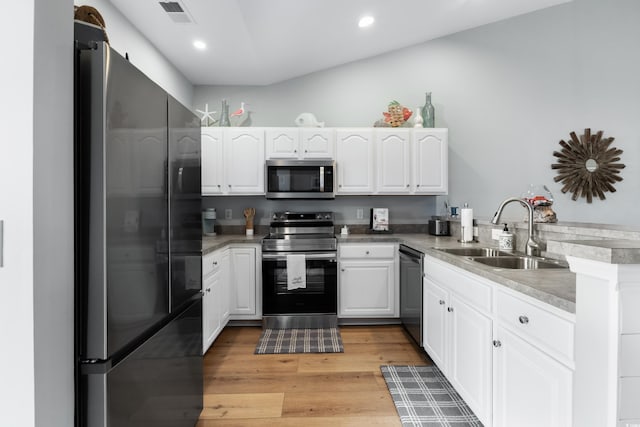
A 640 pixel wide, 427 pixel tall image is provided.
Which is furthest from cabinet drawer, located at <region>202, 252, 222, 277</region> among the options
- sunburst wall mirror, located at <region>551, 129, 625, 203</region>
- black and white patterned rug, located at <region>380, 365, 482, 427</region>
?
sunburst wall mirror, located at <region>551, 129, 625, 203</region>

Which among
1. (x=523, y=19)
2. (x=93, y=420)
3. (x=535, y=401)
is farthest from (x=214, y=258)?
(x=523, y=19)

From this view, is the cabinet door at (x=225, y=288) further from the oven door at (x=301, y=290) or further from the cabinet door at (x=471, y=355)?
the cabinet door at (x=471, y=355)

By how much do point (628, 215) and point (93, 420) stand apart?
4.62 m

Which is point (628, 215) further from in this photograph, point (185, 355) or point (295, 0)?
point (185, 355)

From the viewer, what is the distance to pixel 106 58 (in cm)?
104

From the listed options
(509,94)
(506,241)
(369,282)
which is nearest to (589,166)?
(509,94)

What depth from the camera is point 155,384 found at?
1356 mm

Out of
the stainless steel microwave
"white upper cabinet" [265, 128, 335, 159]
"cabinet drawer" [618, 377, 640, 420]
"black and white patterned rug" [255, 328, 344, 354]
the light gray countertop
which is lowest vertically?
"black and white patterned rug" [255, 328, 344, 354]

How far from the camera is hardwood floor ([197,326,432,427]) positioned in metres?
1.94

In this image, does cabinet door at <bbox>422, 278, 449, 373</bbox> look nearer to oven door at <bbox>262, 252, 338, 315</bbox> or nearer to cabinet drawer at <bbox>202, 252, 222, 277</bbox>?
oven door at <bbox>262, 252, 338, 315</bbox>

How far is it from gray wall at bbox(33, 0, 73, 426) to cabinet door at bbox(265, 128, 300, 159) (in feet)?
8.30

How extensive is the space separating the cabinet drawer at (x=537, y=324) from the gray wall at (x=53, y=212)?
1.58 m

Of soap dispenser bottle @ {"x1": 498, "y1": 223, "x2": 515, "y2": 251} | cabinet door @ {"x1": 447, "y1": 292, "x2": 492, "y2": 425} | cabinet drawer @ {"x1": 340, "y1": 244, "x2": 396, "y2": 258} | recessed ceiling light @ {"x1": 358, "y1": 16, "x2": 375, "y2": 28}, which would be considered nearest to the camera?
cabinet door @ {"x1": 447, "y1": 292, "x2": 492, "y2": 425}

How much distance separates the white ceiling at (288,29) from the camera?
252 centimetres
